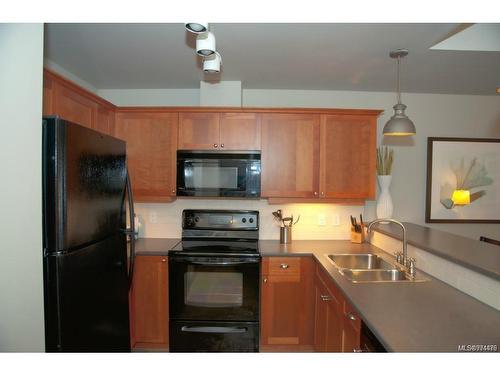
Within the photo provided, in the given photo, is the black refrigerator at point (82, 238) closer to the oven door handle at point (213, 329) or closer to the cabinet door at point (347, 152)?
the oven door handle at point (213, 329)

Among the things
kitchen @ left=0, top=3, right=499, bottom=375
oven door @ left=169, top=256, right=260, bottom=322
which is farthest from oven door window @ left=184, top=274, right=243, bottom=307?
kitchen @ left=0, top=3, right=499, bottom=375

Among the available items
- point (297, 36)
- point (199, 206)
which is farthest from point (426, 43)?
point (199, 206)

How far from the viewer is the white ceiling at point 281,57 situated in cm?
171

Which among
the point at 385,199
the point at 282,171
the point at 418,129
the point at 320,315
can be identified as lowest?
the point at 320,315

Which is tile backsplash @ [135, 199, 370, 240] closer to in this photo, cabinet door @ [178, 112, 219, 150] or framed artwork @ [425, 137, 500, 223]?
cabinet door @ [178, 112, 219, 150]

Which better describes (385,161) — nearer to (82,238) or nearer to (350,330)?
(350,330)

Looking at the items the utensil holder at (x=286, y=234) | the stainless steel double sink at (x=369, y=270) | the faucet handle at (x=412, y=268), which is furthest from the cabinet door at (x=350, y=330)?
the utensil holder at (x=286, y=234)

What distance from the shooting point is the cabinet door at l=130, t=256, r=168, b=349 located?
231cm

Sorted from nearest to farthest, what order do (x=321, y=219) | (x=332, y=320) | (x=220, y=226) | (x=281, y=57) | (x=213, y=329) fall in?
(x=332, y=320) → (x=281, y=57) → (x=213, y=329) → (x=220, y=226) → (x=321, y=219)

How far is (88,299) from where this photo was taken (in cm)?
140

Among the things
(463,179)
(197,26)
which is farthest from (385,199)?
(197,26)

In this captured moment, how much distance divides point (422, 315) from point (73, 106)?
2.36 meters

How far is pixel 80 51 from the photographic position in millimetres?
1993
